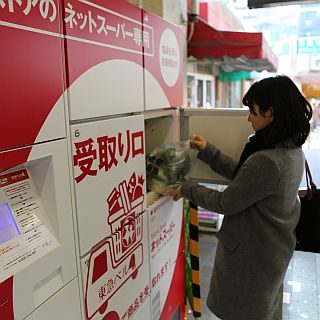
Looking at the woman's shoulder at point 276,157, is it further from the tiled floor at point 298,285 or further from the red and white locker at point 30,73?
the tiled floor at point 298,285

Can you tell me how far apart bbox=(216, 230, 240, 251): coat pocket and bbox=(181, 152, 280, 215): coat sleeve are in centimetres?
15

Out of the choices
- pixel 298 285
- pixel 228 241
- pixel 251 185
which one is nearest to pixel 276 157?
pixel 251 185

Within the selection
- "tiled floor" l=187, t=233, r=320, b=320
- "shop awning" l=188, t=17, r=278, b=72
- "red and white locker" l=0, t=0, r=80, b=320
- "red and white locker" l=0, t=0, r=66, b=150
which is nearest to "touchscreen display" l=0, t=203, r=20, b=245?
"red and white locker" l=0, t=0, r=80, b=320

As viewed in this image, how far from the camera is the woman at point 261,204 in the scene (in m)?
1.61

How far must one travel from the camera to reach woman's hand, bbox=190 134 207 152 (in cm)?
221

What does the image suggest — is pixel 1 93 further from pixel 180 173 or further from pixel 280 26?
pixel 280 26

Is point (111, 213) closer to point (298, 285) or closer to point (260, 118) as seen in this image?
point (260, 118)

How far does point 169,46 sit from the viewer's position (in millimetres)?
2010

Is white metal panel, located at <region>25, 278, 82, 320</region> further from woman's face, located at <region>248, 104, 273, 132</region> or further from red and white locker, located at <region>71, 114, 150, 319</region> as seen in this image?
woman's face, located at <region>248, 104, 273, 132</region>

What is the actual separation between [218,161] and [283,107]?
65 cm

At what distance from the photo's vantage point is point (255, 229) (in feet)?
5.69

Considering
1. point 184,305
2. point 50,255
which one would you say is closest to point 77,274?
point 50,255

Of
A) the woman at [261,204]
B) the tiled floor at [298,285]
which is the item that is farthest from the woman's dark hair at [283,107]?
the tiled floor at [298,285]

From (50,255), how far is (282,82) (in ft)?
3.89
